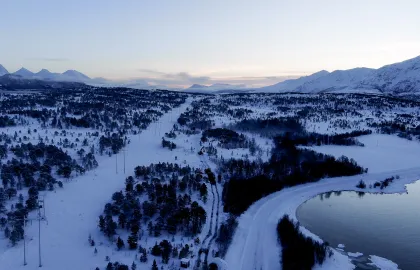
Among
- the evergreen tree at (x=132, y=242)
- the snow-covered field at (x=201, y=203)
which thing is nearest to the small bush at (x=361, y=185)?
the snow-covered field at (x=201, y=203)

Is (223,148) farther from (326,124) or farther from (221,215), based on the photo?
(326,124)

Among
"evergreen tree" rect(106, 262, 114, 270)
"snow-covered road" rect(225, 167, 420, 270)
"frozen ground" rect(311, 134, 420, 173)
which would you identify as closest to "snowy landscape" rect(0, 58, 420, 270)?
"evergreen tree" rect(106, 262, 114, 270)

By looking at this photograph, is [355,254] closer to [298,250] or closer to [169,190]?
[298,250]

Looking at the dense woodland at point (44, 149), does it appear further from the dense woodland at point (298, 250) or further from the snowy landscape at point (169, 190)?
the dense woodland at point (298, 250)

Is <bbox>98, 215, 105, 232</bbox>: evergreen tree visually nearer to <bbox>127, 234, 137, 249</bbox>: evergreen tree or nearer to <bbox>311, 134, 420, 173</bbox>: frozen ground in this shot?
<bbox>127, 234, 137, 249</bbox>: evergreen tree

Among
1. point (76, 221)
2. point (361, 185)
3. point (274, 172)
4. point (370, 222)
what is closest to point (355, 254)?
point (370, 222)

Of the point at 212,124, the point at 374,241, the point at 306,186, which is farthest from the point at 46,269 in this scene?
the point at 212,124
